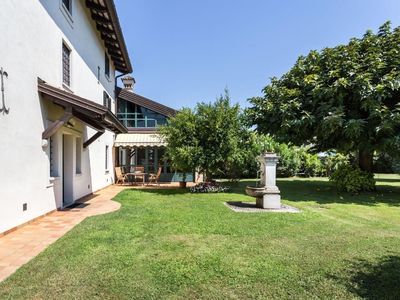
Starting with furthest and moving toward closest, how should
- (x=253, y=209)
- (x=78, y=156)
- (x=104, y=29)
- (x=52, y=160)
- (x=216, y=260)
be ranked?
(x=104, y=29) < (x=78, y=156) < (x=253, y=209) < (x=52, y=160) < (x=216, y=260)

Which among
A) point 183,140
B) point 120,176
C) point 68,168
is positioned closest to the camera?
point 68,168

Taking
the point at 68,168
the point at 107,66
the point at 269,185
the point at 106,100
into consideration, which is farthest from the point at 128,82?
the point at 269,185

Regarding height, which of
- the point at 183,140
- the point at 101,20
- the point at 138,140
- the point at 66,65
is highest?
the point at 101,20

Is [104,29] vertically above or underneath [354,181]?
above

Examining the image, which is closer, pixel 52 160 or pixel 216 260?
pixel 216 260

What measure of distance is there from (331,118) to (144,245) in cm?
1388

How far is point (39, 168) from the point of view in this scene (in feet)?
35.8

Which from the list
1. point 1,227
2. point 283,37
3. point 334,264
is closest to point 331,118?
point 283,37

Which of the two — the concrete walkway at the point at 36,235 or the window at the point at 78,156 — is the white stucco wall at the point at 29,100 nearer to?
the concrete walkway at the point at 36,235

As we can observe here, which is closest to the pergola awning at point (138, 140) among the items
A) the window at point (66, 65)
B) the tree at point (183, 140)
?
the tree at point (183, 140)

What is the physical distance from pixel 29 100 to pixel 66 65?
505 cm

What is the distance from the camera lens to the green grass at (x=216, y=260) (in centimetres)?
520

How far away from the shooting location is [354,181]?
68.5 ft

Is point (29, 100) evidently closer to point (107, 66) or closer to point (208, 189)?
point (208, 189)
